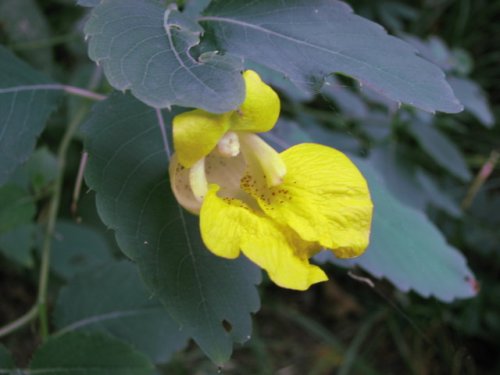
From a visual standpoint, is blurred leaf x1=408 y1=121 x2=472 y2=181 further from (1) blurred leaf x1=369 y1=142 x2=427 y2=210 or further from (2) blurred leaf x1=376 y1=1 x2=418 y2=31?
(2) blurred leaf x1=376 y1=1 x2=418 y2=31

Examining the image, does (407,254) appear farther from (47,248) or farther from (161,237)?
(47,248)

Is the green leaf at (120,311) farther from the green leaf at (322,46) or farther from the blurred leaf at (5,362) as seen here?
the green leaf at (322,46)

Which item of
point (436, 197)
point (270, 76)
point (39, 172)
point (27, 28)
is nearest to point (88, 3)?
point (270, 76)

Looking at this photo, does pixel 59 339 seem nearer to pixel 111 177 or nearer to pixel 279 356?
pixel 111 177

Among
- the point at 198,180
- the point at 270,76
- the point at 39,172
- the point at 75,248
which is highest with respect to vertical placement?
the point at 198,180

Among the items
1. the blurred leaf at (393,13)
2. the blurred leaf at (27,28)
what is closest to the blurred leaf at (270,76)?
the blurred leaf at (27,28)

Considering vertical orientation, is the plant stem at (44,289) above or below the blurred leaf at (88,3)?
below

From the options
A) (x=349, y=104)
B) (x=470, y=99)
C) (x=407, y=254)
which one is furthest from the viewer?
(x=349, y=104)
